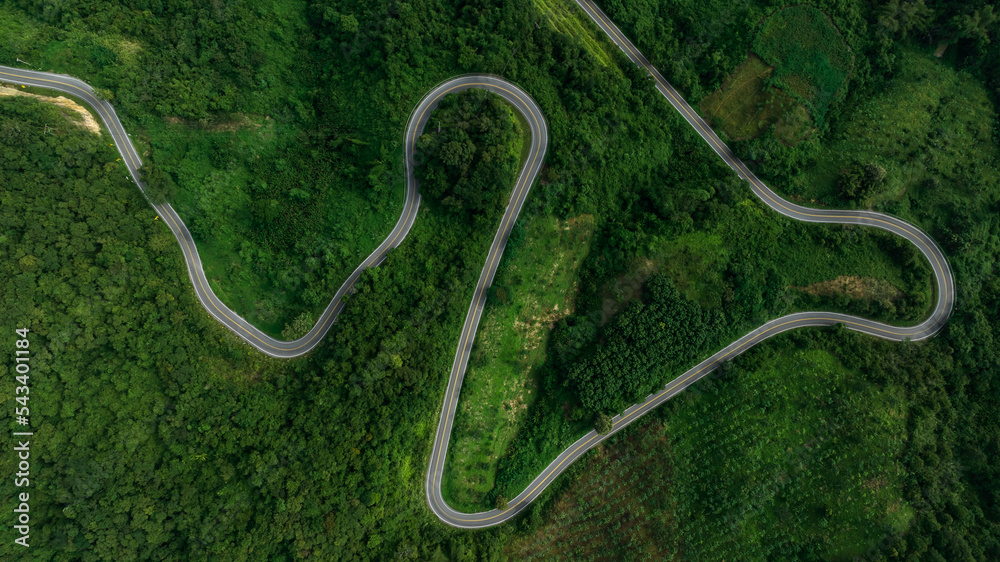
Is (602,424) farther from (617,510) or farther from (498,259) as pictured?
(498,259)

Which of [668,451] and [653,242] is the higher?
[653,242]

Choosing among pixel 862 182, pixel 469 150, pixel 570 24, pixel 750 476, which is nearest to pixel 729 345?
pixel 750 476

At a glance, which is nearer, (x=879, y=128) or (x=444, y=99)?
(x=444, y=99)

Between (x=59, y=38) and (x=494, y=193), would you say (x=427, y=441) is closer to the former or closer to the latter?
(x=494, y=193)

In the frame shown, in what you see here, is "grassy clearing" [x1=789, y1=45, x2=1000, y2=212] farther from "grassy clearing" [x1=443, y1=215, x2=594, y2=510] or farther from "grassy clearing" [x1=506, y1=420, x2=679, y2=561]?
"grassy clearing" [x1=506, y1=420, x2=679, y2=561]

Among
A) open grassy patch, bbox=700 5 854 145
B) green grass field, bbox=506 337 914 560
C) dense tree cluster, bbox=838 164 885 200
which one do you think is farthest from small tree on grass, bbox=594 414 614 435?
dense tree cluster, bbox=838 164 885 200

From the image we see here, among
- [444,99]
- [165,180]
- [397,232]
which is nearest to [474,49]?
[444,99]
